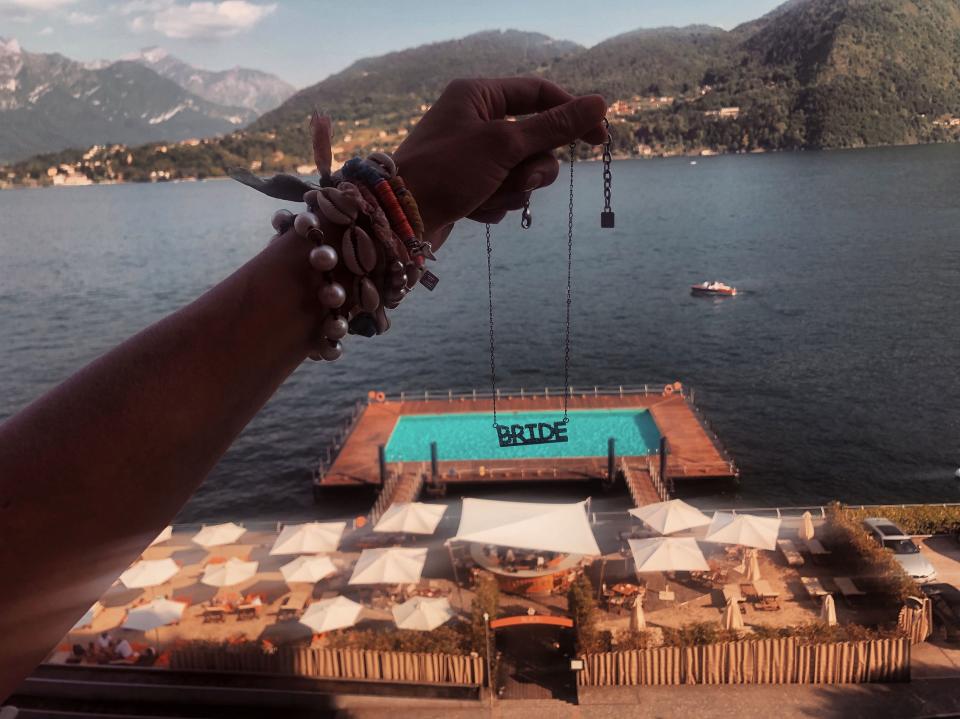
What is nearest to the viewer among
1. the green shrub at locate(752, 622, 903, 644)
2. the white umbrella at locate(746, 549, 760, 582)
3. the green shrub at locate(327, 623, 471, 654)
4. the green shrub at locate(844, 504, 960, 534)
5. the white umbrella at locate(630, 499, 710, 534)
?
the green shrub at locate(752, 622, 903, 644)

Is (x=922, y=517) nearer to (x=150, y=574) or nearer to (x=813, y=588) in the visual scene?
(x=813, y=588)

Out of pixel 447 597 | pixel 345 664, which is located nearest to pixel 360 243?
pixel 345 664

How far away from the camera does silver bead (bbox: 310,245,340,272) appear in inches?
57.0

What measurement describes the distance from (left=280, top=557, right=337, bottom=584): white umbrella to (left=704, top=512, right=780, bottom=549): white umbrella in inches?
378

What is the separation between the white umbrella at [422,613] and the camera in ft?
48.9

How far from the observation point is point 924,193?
9944 cm

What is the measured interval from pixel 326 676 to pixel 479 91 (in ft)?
44.8

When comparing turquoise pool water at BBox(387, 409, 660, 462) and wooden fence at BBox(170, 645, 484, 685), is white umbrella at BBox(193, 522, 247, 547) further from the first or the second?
turquoise pool water at BBox(387, 409, 660, 462)

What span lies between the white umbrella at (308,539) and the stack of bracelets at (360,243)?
60.5 ft

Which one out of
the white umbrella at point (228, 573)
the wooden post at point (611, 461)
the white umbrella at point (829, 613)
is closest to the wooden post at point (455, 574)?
the white umbrella at point (228, 573)

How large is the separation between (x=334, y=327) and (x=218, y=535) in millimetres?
20842

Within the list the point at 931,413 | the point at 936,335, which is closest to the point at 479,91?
the point at 931,413

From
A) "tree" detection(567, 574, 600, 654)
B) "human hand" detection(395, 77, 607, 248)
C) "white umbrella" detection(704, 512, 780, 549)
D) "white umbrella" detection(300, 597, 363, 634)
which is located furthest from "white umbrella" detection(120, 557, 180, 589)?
"human hand" detection(395, 77, 607, 248)

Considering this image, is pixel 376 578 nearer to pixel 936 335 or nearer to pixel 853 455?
pixel 853 455
